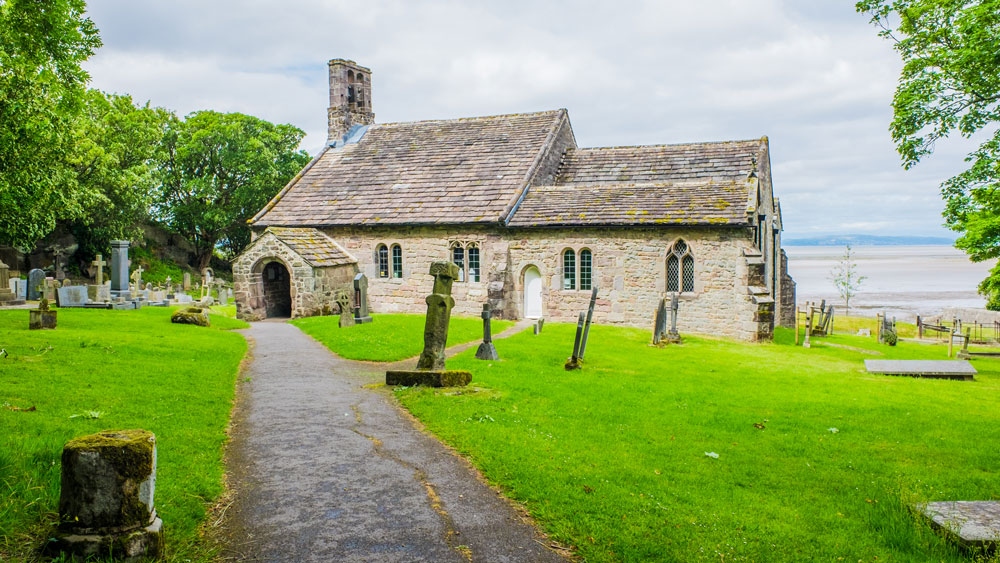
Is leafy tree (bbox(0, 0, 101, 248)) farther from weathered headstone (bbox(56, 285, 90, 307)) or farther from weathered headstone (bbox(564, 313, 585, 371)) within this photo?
weathered headstone (bbox(564, 313, 585, 371))

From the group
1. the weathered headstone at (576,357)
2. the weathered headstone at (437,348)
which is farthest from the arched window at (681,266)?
the weathered headstone at (437,348)

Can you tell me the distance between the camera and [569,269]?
Answer: 2661 cm

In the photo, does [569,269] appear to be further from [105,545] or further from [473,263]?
[105,545]

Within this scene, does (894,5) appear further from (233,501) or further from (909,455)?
(233,501)

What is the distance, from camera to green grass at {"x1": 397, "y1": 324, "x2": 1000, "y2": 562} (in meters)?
5.95

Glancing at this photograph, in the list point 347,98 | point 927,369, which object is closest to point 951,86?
point 927,369

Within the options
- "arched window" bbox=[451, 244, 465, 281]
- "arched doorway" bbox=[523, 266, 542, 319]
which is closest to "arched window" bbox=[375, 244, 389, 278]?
"arched window" bbox=[451, 244, 465, 281]

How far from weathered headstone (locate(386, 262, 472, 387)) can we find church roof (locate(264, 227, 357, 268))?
1461cm

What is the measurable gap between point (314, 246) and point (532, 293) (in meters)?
9.51

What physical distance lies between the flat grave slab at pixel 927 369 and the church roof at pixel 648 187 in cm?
744

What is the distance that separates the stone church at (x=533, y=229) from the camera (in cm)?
2431

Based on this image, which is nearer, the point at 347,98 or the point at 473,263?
the point at 473,263

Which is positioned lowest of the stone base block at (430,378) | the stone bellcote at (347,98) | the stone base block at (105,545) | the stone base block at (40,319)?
the stone base block at (105,545)

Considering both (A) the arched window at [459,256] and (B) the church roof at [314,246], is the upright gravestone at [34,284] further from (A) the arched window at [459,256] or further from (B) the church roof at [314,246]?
(A) the arched window at [459,256]
